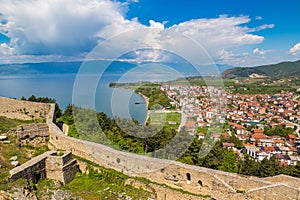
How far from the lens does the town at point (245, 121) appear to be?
30.9 metres

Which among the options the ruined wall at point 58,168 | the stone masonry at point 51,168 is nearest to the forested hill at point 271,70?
the stone masonry at point 51,168

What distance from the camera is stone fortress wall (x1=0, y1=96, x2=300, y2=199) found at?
6.48 m

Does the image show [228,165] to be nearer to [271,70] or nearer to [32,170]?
[32,170]

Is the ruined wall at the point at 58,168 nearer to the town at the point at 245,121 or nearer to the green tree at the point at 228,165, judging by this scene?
the green tree at the point at 228,165

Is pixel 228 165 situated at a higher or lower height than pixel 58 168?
lower

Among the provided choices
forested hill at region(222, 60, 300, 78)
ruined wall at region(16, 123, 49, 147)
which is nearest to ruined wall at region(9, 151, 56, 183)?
ruined wall at region(16, 123, 49, 147)

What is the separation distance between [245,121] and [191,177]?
161 ft

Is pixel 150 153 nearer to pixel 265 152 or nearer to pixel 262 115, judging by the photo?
pixel 265 152

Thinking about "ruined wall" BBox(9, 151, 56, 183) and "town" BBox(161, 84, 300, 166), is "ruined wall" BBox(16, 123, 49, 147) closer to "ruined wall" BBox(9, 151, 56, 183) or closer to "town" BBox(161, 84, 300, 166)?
"ruined wall" BBox(9, 151, 56, 183)

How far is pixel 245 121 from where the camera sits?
52.6 meters

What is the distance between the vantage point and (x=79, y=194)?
679 cm

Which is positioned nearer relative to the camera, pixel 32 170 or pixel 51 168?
pixel 32 170

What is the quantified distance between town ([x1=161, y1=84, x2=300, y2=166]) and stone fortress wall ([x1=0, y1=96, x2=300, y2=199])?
17.1 meters

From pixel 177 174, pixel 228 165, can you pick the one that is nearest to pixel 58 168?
pixel 177 174
